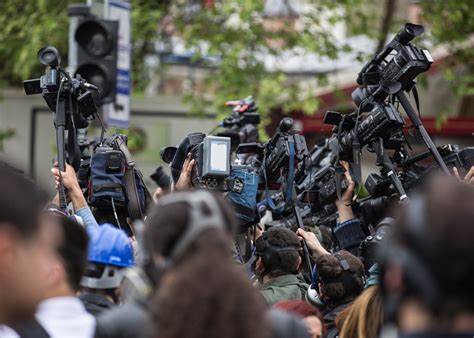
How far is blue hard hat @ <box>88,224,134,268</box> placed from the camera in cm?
357

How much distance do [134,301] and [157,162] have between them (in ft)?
47.7

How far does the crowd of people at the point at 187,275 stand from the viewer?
2.45 meters

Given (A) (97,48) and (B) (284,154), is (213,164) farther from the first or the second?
(A) (97,48)

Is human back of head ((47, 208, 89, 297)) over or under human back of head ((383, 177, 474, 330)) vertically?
under

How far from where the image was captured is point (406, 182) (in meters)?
6.23

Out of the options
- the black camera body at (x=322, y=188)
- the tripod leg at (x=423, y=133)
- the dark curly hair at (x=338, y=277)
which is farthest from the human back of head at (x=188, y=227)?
the black camera body at (x=322, y=188)

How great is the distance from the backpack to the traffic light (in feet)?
16.7

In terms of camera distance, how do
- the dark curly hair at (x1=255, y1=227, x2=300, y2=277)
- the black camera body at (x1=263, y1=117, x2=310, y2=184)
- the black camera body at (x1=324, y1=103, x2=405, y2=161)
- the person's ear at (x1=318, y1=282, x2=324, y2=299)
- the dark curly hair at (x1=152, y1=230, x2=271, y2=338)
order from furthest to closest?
the black camera body at (x1=263, y1=117, x2=310, y2=184), the black camera body at (x1=324, y1=103, x2=405, y2=161), the dark curly hair at (x1=255, y1=227, x2=300, y2=277), the person's ear at (x1=318, y1=282, x2=324, y2=299), the dark curly hair at (x1=152, y1=230, x2=271, y2=338)

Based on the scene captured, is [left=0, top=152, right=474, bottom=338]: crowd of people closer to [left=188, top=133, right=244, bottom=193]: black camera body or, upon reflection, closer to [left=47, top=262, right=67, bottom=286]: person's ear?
[left=47, top=262, right=67, bottom=286]: person's ear

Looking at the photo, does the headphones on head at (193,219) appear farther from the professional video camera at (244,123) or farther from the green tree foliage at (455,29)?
the green tree foliage at (455,29)

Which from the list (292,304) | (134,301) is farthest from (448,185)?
(292,304)

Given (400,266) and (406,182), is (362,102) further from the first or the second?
(400,266)

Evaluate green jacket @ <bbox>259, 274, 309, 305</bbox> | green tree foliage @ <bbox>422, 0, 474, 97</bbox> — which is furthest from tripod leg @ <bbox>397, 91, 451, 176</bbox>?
green tree foliage @ <bbox>422, 0, 474, 97</bbox>

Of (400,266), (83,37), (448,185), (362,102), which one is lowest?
(400,266)
